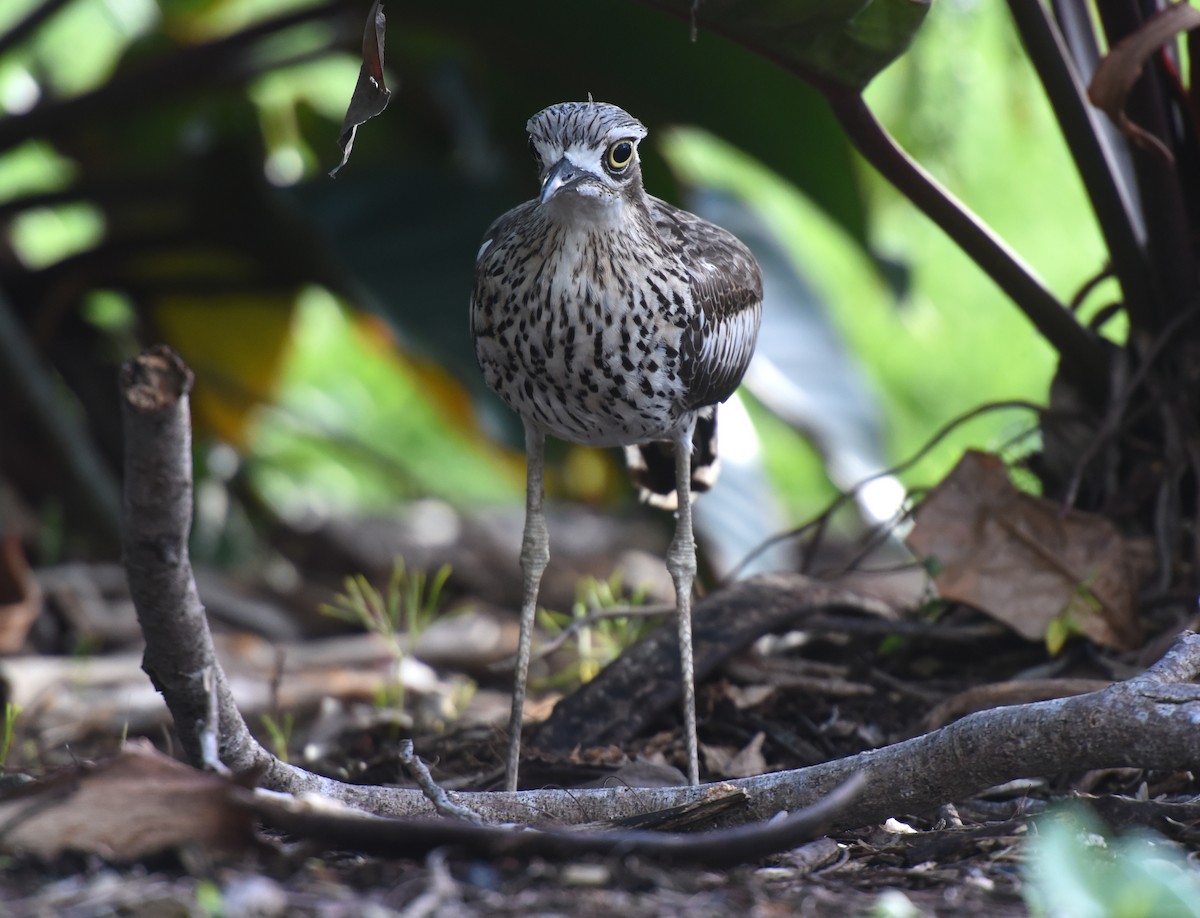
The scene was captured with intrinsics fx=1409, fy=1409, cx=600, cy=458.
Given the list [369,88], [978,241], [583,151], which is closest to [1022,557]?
[978,241]

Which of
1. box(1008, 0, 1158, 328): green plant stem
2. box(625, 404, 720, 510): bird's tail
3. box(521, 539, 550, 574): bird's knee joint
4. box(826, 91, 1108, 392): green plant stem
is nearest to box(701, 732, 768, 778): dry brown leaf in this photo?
box(521, 539, 550, 574): bird's knee joint

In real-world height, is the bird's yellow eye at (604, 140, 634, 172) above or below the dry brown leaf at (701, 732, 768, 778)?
above

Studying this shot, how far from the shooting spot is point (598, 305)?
7.59 ft

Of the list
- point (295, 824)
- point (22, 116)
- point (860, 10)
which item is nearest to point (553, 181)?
point (860, 10)

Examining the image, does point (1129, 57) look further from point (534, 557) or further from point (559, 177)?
point (534, 557)

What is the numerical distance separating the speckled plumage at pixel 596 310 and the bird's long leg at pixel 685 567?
5.5 inches

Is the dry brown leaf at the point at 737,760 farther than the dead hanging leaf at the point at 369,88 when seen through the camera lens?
Yes

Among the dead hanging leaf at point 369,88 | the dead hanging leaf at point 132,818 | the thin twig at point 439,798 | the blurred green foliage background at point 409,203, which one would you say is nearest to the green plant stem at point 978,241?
the blurred green foliage background at point 409,203

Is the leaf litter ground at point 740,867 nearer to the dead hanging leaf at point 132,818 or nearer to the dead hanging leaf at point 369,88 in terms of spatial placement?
the dead hanging leaf at point 132,818

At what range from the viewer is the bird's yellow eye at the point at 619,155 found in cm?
229

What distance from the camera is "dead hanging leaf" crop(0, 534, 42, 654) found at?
3.94 meters

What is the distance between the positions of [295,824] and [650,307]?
1057 millimetres

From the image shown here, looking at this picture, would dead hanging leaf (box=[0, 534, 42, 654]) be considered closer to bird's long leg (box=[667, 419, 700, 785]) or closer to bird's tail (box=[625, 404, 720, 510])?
bird's tail (box=[625, 404, 720, 510])

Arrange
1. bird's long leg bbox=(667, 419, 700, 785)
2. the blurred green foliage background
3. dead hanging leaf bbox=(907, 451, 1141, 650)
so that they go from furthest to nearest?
the blurred green foliage background, dead hanging leaf bbox=(907, 451, 1141, 650), bird's long leg bbox=(667, 419, 700, 785)
